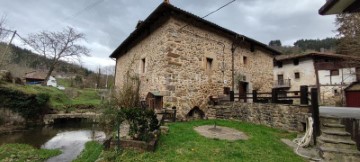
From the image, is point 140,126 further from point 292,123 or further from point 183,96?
point 292,123

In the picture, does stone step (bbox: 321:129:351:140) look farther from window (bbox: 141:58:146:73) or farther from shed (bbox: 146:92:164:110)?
window (bbox: 141:58:146:73)

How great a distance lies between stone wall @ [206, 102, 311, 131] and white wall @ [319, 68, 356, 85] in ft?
65.7

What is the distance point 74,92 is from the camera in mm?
25312

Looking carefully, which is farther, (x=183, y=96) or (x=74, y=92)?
(x=74, y=92)

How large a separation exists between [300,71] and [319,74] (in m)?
2.26

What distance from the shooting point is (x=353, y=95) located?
16.0 metres

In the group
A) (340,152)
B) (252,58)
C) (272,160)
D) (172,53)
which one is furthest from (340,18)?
(272,160)

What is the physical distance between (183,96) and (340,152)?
6.10 metres

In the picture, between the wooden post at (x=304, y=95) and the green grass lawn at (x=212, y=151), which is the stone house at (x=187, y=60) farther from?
the wooden post at (x=304, y=95)

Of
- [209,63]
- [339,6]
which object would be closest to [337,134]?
[339,6]

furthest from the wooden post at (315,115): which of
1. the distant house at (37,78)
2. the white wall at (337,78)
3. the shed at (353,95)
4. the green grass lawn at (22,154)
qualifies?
the distant house at (37,78)

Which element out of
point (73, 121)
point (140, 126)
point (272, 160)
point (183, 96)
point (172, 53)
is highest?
point (172, 53)

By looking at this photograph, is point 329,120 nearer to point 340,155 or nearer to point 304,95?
point 340,155

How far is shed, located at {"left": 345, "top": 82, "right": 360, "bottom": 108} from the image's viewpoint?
15691mm
